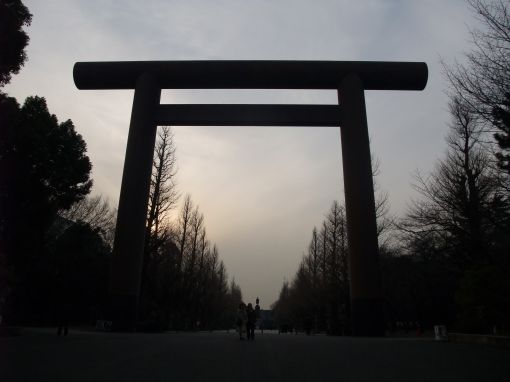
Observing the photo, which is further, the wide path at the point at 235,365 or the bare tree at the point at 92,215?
the bare tree at the point at 92,215

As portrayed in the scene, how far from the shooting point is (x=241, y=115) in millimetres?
17641

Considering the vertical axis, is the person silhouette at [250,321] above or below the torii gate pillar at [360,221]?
below

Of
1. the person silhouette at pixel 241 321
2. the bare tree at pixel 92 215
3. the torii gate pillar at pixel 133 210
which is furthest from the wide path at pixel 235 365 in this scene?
the bare tree at pixel 92 215

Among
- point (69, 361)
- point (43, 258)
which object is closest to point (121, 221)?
point (43, 258)

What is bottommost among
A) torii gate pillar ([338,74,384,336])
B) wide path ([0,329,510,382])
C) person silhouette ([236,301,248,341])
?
wide path ([0,329,510,382])

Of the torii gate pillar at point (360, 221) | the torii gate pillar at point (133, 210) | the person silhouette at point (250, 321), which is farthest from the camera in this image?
the torii gate pillar at point (133, 210)

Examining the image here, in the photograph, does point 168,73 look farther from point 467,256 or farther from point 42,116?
point 467,256

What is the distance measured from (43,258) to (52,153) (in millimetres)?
7332

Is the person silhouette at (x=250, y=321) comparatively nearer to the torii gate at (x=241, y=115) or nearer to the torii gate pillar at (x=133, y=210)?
the torii gate at (x=241, y=115)

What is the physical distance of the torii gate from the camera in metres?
16.0

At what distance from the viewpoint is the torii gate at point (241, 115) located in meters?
16.0

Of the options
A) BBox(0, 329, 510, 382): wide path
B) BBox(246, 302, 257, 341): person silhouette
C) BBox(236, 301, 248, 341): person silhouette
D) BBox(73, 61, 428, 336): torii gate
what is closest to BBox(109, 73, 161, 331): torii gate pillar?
BBox(73, 61, 428, 336): torii gate

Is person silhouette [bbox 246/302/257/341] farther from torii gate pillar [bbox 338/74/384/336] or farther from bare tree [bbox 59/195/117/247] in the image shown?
bare tree [bbox 59/195/117/247]

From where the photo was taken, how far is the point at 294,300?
4553 cm
